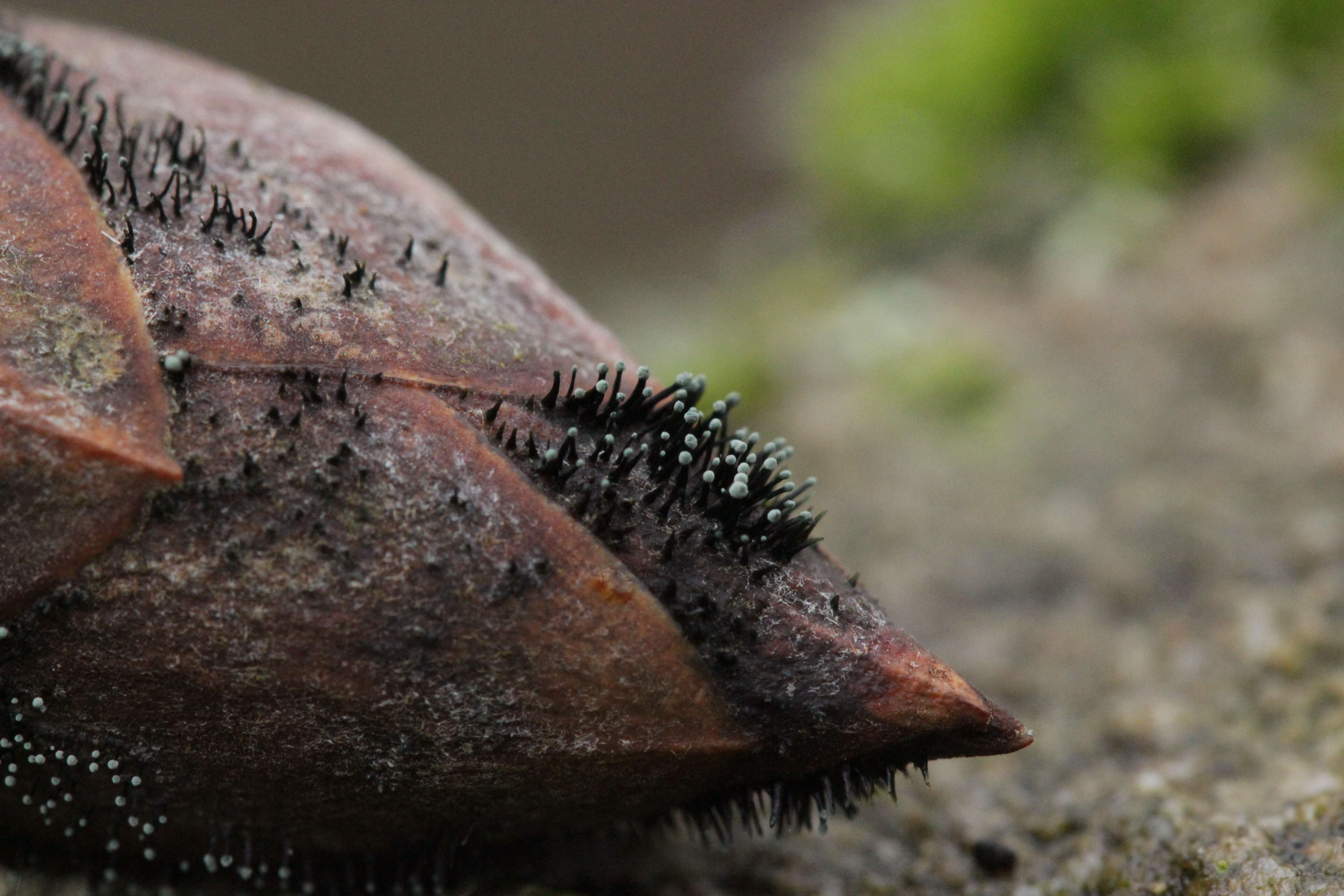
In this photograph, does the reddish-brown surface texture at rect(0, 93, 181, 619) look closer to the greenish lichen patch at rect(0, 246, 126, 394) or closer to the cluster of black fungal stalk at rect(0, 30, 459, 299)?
the greenish lichen patch at rect(0, 246, 126, 394)

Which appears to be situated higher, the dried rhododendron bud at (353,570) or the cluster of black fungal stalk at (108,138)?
the cluster of black fungal stalk at (108,138)

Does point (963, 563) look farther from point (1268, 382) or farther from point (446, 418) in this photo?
point (446, 418)

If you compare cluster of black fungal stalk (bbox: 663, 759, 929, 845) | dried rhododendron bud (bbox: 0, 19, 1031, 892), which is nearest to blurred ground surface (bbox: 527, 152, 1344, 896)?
cluster of black fungal stalk (bbox: 663, 759, 929, 845)

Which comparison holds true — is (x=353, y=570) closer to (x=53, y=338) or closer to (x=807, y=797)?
(x=53, y=338)

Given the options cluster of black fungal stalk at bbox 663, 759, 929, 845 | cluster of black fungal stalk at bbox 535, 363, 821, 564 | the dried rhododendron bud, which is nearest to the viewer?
the dried rhododendron bud

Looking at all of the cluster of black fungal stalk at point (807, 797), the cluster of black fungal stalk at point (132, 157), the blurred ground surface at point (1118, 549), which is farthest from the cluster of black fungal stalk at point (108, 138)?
the blurred ground surface at point (1118, 549)

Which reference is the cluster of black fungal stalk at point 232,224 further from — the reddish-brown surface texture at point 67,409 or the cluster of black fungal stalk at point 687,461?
the cluster of black fungal stalk at point 687,461

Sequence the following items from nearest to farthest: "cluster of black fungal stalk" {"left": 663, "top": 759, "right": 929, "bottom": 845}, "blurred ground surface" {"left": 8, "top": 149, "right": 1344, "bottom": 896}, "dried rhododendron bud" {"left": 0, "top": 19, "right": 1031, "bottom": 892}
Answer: "dried rhododendron bud" {"left": 0, "top": 19, "right": 1031, "bottom": 892} → "cluster of black fungal stalk" {"left": 663, "top": 759, "right": 929, "bottom": 845} → "blurred ground surface" {"left": 8, "top": 149, "right": 1344, "bottom": 896}
